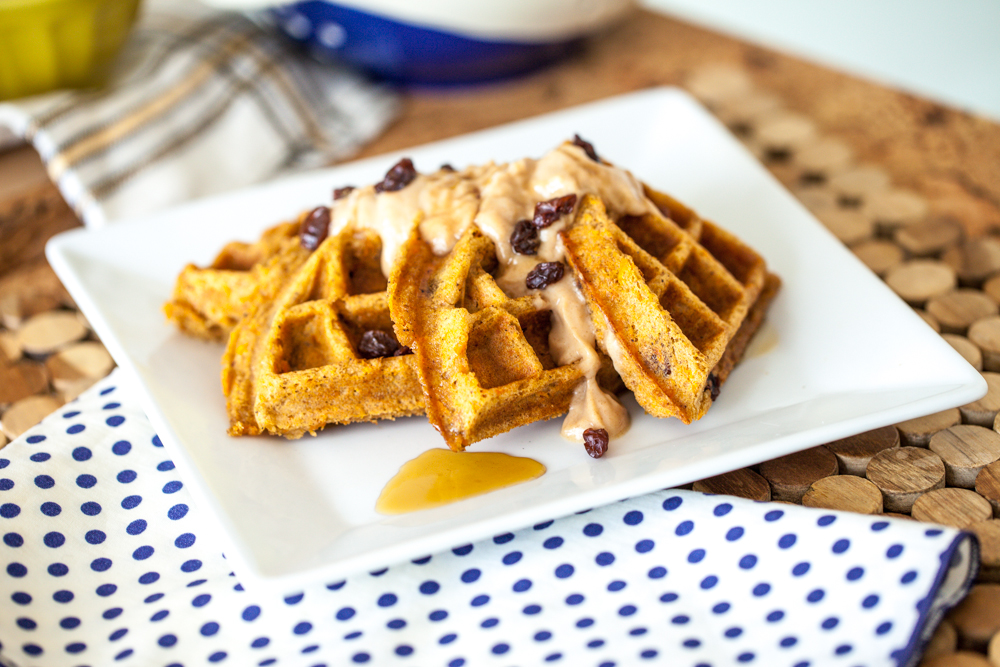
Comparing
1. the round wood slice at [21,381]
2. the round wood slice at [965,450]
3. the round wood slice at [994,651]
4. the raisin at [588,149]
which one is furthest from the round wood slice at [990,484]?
the round wood slice at [21,381]

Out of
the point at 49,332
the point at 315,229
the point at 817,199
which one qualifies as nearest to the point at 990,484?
the point at 817,199

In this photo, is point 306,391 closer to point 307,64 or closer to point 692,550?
point 692,550

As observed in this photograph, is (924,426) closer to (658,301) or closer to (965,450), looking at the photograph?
(965,450)

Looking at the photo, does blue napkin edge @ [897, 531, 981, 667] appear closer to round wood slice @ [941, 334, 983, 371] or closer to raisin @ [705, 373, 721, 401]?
raisin @ [705, 373, 721, 401]

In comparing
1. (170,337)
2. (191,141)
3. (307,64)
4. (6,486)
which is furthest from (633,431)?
(307,64)

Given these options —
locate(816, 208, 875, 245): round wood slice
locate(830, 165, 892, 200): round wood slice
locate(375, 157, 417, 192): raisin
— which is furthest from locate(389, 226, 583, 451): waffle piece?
locate(830, 165, 892, 200): round wood slice

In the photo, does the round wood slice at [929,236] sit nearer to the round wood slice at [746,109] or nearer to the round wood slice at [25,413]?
the round wood slice at [746,109]
